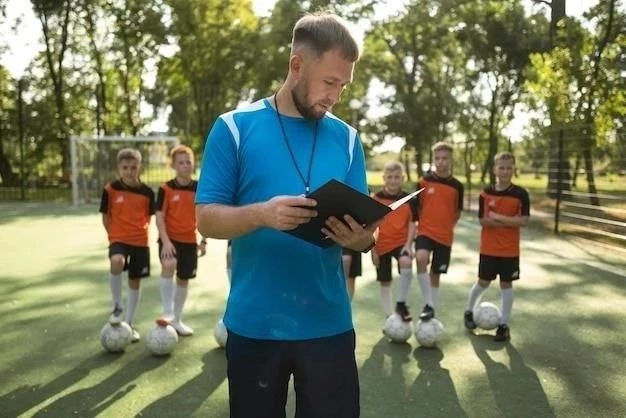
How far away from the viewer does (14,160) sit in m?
30.5

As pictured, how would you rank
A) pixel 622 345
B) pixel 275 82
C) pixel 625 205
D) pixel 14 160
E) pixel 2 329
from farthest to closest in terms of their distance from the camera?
pixel 275 82, pixel 14 160, pixel 625 205, pixel 2 329, pixel 622 345

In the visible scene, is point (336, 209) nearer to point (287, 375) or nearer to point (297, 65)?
point (297, 65)

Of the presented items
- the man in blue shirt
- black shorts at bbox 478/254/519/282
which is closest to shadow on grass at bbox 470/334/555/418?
black shorts at bbox 478/254/519/282

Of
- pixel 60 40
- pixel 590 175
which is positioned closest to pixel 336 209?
pixel 590 175

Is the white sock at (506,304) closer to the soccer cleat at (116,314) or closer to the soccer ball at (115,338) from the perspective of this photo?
the soccer ball at (115,338)

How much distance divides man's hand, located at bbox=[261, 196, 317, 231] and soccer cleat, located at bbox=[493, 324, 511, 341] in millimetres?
4311

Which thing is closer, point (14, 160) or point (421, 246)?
point (421, 246)

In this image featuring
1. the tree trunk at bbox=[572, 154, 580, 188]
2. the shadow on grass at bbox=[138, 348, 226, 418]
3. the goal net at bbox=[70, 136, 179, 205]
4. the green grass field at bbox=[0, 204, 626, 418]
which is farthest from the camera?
the goal net at bbox=[70, 136, 179, 205]

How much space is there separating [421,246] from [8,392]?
13.4ft

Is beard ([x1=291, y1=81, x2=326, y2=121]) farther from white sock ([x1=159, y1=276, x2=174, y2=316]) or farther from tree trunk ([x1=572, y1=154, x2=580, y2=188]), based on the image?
tree trunk ([x1=572, y1=154, x2=580, y2=188])

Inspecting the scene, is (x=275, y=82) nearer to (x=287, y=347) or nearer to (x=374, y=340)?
(x=374, y=340)

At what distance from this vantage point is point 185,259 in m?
6.10

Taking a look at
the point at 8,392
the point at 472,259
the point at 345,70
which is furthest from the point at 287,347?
the point at 472,259

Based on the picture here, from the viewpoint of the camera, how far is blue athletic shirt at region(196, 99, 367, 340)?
6.26 ft
